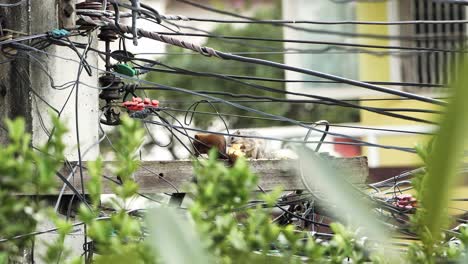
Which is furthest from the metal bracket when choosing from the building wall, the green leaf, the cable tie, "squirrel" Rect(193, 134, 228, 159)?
the building wall

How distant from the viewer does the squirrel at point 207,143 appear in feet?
14.5

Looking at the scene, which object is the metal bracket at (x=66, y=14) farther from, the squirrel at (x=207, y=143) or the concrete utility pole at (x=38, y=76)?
the squirrel at (x=207, y=143)

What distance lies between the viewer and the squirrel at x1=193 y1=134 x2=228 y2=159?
14.5 feet

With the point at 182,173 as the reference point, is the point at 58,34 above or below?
above

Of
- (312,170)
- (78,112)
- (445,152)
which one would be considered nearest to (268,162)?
(78,112)

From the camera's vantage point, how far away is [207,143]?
14.7 ft

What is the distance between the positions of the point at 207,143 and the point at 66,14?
99 centimetres

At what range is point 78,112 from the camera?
3.97 meters

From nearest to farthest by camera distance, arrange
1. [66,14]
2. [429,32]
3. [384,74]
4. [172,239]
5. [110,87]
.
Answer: [172,239] → [66,14] → [110,87] → [429,32] → [384,74]

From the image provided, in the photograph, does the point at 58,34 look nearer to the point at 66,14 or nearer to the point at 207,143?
the point at 66,14

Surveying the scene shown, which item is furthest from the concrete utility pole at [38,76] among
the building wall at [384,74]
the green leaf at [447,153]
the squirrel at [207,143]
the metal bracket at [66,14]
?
the building wall at [384,74]

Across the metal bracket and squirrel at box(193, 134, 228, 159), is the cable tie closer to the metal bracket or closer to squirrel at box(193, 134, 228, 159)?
the metal bracket

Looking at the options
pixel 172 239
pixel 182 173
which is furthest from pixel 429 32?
pixel 172 239

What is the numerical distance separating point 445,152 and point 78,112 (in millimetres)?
3307
